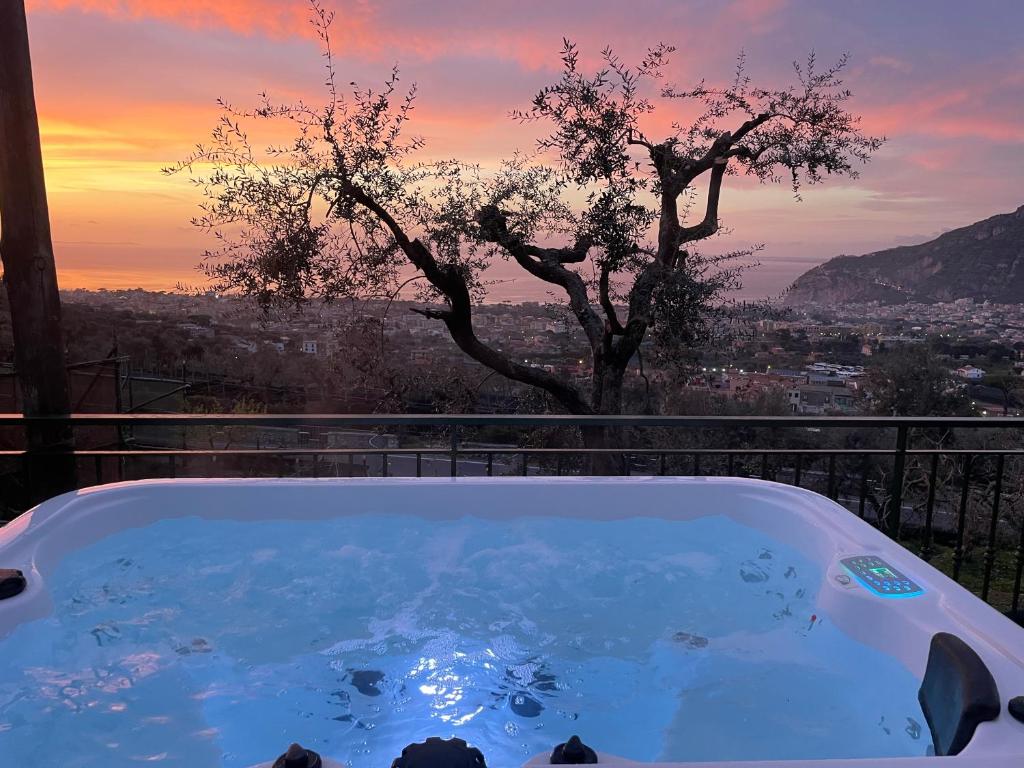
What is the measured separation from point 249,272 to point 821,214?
16.1ft

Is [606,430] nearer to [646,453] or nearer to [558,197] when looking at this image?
[558,197]

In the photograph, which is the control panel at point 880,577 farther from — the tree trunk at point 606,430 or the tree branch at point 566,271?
the tree branch at point 566,271

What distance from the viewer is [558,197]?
5793 mm

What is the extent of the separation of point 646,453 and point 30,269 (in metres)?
2.96

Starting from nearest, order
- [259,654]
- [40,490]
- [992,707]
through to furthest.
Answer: [992,707], [259,654], [40,490]

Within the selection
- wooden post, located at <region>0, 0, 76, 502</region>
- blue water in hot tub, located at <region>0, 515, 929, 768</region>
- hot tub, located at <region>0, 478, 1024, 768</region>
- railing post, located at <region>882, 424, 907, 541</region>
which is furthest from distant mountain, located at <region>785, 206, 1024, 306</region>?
wooden post, located at <region>0, 0, 76, 502</region>

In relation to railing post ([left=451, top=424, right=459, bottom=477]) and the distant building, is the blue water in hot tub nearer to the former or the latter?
railing post ([left=451, top=424, right=459, bottom=477])

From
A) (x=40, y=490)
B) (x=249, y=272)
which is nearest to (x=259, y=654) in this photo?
(x=40, y=490)

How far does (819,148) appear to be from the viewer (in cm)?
567

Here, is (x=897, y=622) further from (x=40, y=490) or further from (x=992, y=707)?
(x=40, y=490)

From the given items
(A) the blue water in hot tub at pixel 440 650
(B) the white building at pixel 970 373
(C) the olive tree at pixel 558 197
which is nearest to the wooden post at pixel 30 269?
(A) the blue water in hot tub at pixel 440 650

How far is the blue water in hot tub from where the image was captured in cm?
182

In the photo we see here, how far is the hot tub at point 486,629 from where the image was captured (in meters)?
1.79

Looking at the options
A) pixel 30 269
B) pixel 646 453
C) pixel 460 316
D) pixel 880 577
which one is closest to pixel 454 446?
pixel 646 453
